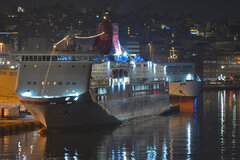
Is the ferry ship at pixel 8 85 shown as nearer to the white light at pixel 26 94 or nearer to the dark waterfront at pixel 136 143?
the white light at pixel 26 94

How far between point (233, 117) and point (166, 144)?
1774 centimetres

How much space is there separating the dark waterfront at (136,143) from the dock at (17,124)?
0.92 meters

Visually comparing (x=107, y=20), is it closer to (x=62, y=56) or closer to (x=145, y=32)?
(x=62, y=56)

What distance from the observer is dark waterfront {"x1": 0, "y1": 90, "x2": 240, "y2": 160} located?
29.0 metres

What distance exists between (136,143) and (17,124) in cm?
917

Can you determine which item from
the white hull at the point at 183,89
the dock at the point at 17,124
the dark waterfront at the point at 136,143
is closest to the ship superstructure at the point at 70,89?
the dock at the point at 17,124

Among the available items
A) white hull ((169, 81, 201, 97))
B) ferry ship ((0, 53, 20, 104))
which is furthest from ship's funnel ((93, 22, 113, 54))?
white hull ((169, 81, 201, 97))

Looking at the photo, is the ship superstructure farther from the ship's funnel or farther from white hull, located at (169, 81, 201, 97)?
white hull, located at (169, 81, 201, 97)

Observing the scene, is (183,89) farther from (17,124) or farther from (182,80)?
(17,124)

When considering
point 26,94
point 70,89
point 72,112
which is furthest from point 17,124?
point 70,89

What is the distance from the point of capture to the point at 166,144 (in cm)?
3212

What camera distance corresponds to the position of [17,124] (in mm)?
36562

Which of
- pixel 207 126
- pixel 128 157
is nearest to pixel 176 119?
pixel 207 126

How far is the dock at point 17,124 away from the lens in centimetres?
3559
